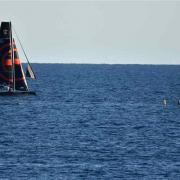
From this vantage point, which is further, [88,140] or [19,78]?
[19,78]

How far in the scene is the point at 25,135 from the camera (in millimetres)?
87188
